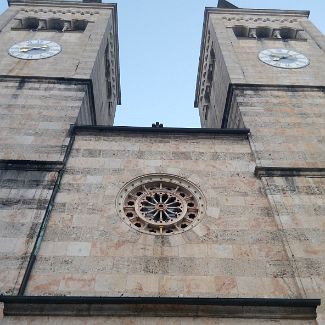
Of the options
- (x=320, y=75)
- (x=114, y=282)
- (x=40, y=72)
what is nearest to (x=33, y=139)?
(x=40, y=72)

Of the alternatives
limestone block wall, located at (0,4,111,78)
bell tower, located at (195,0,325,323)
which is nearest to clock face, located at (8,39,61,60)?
limestone block wall, located at (0,4,111,78)

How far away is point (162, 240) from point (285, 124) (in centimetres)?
674

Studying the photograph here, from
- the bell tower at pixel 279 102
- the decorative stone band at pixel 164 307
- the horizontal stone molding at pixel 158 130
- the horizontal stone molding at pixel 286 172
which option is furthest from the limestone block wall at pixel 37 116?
the bell tower at pixel 279 102

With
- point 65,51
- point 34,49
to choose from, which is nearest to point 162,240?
point 65,51

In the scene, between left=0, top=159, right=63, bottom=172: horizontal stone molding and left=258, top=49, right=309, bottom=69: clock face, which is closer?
left=0, top=159, right=63, bottom=172: horizontal stone molding

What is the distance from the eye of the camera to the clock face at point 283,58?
63.1 ft

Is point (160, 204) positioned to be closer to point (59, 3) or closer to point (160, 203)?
point (160, 203)

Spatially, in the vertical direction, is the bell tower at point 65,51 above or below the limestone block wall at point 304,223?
below

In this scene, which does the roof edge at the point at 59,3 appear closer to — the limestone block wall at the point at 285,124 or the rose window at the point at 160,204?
the limestone block wall at the point at 285,124

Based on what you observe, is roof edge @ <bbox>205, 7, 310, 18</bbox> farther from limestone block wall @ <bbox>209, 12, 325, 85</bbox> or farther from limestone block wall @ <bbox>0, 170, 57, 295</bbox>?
limestone block wall @ <bbox>0, 170, 57, 295</bbox>

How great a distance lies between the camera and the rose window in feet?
36.5

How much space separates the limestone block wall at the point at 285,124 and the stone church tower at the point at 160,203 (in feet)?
0.19

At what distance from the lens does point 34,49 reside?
19641 millimetres

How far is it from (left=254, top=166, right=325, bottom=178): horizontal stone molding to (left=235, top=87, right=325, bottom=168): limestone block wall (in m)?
0.38
